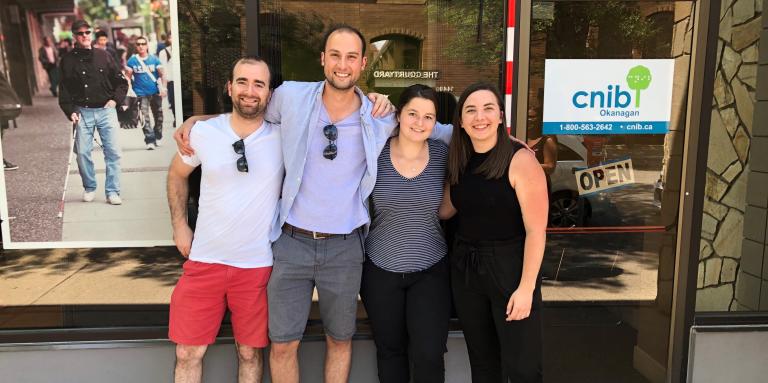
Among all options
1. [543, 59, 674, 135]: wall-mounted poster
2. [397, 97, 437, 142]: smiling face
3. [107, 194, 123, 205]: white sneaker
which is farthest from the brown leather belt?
[543, 59, 674, 135]: wall-mounted poster

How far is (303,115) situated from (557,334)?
2.24 m

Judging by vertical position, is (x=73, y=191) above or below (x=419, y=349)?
above

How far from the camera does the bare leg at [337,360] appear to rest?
2623 mm

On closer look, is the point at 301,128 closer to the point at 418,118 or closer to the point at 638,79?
the point at 418,118

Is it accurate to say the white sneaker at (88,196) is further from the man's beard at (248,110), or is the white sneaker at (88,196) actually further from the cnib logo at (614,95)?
the cnib logo at (614,95)

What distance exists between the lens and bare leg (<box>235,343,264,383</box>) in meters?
2.64

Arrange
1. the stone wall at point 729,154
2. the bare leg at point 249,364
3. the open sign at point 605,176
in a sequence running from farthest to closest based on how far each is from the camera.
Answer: the stone wall at point 729,154 < the open sign at point 605,176 < the bare leg at point 249,364

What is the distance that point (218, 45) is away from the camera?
2879 mm

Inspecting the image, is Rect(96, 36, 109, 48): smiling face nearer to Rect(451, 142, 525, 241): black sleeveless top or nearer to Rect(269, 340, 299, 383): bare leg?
Rect(269, 340, 299, 383): bare leg

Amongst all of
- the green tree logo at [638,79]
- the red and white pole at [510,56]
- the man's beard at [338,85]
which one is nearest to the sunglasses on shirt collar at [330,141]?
the man's beard at [338,85]

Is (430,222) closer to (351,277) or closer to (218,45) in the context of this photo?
(351,277)

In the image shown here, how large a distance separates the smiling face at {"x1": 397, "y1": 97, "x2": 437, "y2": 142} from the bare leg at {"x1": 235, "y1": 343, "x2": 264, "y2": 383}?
1329 mm

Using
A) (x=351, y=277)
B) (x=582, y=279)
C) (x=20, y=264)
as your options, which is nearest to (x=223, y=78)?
(x=351, y=277)

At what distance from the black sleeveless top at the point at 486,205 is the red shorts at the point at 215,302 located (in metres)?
0.95
